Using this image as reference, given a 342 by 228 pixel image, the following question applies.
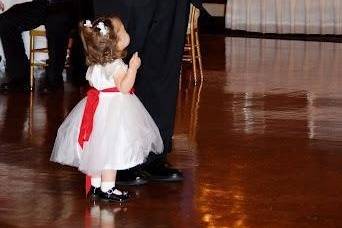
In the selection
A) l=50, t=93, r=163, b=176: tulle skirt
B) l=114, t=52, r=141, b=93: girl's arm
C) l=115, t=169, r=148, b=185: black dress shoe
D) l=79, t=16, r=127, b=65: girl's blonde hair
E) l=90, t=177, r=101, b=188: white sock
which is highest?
l=79, t=16, r=127, b=65: girl's blonde hair

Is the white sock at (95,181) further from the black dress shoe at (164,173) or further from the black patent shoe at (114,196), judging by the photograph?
the black dress shoe at (164,173)

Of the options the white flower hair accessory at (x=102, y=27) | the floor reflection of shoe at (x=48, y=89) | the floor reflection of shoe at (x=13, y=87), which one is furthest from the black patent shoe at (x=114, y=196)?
the floor reflection of shoe at (x=13, y=87)

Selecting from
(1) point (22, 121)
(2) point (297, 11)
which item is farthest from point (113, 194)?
(2) point (297, 11)

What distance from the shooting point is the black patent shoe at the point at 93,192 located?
3.24 m

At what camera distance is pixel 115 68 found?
10.5 feet

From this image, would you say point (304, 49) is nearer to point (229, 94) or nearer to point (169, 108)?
point (229, 94)

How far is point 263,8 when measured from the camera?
11.7 metres

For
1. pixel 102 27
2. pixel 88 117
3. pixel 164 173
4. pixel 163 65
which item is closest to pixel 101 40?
pixel 102 27

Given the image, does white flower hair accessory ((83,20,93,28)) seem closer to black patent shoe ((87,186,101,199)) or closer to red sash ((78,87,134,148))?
red sash ((78,87,134,148))

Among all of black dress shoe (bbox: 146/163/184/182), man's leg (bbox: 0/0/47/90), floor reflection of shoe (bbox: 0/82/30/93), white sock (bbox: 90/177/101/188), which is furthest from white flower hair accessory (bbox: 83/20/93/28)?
man's leg (bbox: 0/0/47/90)

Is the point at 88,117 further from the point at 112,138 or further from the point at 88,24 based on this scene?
the point at 88,24

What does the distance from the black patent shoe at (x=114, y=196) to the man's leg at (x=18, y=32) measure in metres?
3.14

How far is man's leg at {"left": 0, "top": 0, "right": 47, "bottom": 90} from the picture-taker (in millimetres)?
6297

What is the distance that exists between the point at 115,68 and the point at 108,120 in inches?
8.3
